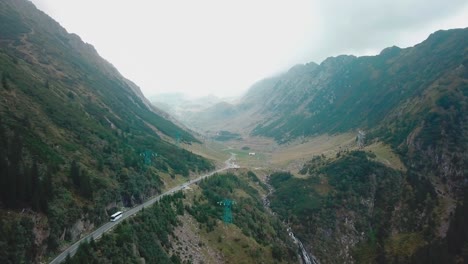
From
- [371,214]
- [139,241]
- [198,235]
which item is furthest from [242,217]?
[371,214]

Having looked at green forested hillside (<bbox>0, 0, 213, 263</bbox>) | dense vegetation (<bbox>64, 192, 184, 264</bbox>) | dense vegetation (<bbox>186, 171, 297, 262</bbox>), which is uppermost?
green forested hillside (<bbox>0, 0, 213, 263</bbox>)

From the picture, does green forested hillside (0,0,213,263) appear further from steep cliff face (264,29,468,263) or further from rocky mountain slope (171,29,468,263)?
steep cliff face (264,29,468,263)

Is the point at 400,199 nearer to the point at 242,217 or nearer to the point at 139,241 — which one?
the point at 242,217

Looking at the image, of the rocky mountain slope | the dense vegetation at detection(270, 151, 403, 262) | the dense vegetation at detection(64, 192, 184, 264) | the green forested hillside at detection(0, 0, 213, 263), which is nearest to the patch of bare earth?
the dense vegetation at detection(64, 192, 184, 264)

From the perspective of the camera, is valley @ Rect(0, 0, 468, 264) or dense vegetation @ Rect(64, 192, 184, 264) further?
valley @ Rect(0, 0, 468, 264)

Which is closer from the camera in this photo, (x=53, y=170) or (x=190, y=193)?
(x=53, y=170)

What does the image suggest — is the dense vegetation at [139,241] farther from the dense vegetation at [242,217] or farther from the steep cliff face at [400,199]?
the steep cliff face at [400,199]

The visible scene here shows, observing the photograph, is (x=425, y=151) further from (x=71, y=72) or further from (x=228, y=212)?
(x=71, y=72)

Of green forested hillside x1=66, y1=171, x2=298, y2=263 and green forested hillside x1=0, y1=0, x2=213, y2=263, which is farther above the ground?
green forested hillside x1=0, y1=0, x2=213, y2=263

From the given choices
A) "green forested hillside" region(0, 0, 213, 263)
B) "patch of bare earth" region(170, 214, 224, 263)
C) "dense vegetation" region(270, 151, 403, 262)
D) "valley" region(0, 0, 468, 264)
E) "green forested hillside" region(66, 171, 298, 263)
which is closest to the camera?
"green forested hillside" region(0, 0, 213, 263)

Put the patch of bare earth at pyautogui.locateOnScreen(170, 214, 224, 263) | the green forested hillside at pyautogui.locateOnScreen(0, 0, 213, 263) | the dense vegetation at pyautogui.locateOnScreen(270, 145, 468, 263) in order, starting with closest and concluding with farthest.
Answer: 1. the green forested hillside at pyautogui.locateOnScreen(0, 0, 213, 263)
2. the patch of bare earth at pyautogui.locateOnScreen(170, 214, 224, 263)
3. the dense vegetation at pyautogui.locateOnScreen(270, 145, 468, 263)

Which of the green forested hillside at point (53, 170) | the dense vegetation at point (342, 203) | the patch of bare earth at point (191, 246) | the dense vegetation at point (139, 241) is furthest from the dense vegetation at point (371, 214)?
the dense vegetation at point (139, 241)
